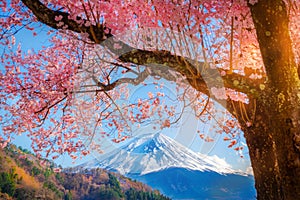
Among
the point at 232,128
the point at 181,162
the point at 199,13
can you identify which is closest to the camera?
the point at 199,13

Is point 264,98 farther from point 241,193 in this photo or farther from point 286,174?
point 241,193

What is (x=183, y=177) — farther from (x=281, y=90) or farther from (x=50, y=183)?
(x=281, y=90)

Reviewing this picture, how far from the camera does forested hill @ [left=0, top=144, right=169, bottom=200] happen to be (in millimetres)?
39750

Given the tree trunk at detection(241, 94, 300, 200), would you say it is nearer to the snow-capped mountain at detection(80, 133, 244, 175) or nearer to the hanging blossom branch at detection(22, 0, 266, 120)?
the hanging blossom branch at detection(22, 0, 266, 120)

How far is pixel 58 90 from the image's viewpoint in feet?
16.9

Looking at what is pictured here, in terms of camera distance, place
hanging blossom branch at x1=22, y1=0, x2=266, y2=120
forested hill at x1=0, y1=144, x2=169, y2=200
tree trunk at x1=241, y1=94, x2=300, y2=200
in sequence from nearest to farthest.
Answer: tree trunk at x1=241, y1=94, x2=300, y2=200 → hanging blossom branch at x1=22, y1=0, x2=266, y2=120 → forested hill at x1=0, y1=144, x2=169, y2=200

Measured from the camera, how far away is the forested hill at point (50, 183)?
39.8 m

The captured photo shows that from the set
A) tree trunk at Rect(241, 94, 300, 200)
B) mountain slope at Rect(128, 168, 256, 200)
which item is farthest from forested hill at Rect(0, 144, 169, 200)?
mountain slope at Rect(128, 168, 256, 200)

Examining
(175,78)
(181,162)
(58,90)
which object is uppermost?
(181,162)

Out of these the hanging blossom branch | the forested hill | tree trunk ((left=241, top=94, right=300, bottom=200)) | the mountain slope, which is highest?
the mountain slope

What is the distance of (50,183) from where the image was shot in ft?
151

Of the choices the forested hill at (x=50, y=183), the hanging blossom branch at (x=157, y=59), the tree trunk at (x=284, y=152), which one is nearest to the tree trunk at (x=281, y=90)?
the tree trunk at (x=284, y=152)

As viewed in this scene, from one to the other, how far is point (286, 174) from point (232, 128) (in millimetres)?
3483

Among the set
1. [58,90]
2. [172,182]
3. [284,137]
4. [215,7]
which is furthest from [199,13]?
[172,182]
